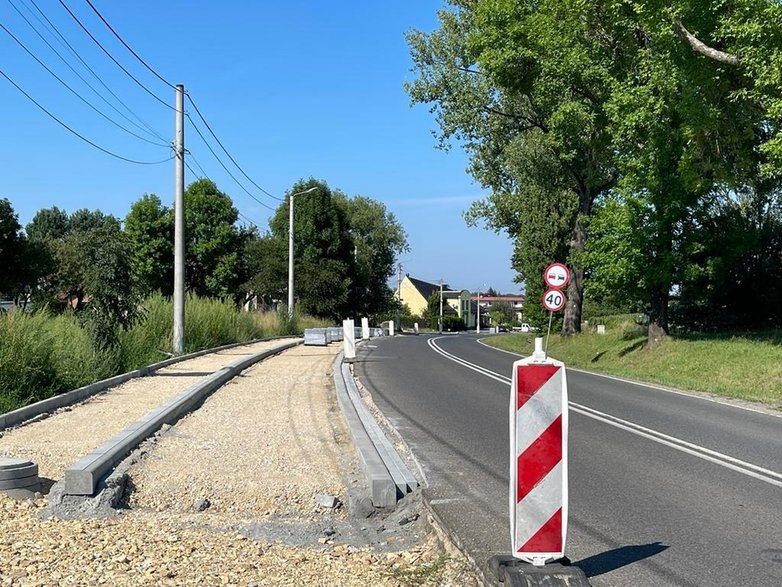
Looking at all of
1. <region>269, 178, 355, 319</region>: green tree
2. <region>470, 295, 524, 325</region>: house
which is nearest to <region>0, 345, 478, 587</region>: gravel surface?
<region>269, 178, 355, 319</region>: green tree

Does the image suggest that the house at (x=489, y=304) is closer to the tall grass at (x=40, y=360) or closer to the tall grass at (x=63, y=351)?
the tall grass at (x=63, y=351)

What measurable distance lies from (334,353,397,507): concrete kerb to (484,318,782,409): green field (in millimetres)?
8831

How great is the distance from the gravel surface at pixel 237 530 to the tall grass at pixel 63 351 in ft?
10.3

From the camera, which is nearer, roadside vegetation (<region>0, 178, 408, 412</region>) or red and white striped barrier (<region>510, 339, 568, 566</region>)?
red and white striped barrier (<region>510, 339, 568, 566</region>)

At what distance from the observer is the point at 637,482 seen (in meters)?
7.91

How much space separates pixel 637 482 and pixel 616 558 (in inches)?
102

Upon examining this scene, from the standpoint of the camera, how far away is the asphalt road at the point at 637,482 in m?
5.48

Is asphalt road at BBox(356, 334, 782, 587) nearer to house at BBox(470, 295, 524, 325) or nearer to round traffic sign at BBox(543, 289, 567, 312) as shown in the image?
round traffic sign at BBox(543, 289, 567, 312)

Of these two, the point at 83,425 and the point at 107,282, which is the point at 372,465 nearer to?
the point at 83,425

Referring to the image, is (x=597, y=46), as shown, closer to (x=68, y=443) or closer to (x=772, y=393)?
(x=772, y=393)

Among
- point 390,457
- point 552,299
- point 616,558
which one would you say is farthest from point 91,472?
point 552,299

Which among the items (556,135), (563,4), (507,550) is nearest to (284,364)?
(556,135)

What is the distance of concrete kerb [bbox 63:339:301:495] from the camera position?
6535 mm

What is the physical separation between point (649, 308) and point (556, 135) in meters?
6.78
